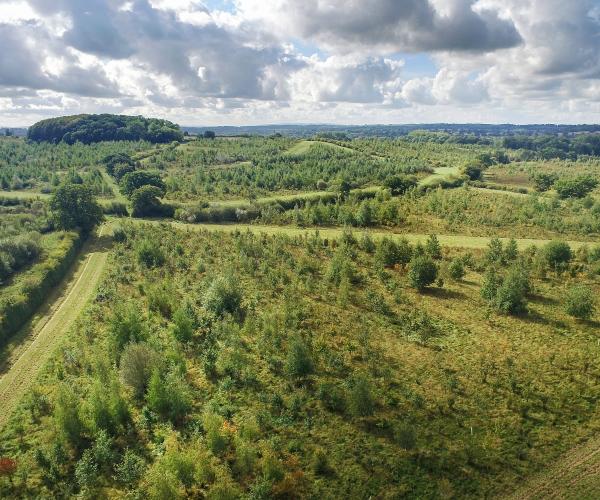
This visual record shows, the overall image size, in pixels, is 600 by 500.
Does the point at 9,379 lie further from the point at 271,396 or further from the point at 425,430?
the point at 425,430

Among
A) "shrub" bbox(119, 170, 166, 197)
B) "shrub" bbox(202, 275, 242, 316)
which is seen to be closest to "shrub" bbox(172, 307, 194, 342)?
"shrub" bbox(202, 275, 242, 316)

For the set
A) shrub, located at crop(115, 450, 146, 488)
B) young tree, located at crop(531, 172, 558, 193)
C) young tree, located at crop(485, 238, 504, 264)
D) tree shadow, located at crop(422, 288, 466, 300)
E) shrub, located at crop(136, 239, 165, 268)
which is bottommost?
shrub, located at crop(115, 450, 146, 488)

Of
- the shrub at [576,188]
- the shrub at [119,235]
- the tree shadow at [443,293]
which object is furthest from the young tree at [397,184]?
the shrub at [119,235]

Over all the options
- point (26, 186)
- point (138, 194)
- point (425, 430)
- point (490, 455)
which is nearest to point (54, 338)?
point (425, 430)

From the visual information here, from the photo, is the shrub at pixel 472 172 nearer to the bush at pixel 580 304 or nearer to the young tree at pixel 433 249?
the young tree at pixel 433 249

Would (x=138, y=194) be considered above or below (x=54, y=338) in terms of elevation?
above

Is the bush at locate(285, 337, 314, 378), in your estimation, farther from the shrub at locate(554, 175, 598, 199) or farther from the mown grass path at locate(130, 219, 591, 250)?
the shrub at locate(554, 175, 598, 199)
